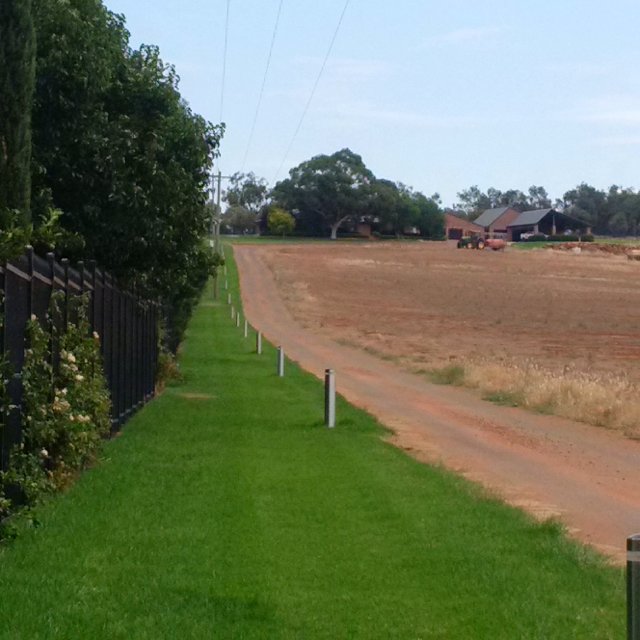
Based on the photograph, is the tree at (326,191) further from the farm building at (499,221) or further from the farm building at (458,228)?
the farm building at (499,221)

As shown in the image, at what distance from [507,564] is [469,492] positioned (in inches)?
142

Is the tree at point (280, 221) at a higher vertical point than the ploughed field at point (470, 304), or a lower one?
higher

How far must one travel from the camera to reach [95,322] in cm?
1505

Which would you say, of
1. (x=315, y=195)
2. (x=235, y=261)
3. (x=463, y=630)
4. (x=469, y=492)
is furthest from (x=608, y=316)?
(x=315, y=195)

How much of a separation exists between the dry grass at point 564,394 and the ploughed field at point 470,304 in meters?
3.72

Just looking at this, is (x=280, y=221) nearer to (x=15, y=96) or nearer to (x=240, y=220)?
(x=240, y=220)

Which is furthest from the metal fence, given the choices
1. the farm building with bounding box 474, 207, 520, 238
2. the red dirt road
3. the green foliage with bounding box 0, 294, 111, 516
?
the farm building with bounding box 474, 207, 520, 238

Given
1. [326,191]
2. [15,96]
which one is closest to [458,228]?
[326,191]

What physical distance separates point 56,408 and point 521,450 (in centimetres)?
849

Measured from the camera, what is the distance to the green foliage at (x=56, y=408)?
32.5ft

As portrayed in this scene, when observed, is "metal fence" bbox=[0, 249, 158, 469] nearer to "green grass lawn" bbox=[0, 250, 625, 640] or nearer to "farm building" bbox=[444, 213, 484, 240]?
"green grass lawn" bbox=[0, 250, 625, 640]

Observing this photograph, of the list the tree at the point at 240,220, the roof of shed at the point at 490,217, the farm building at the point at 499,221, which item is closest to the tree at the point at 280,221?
the tree at the point at 240,220

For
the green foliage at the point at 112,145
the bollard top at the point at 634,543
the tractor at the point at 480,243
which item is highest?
the green foliage at the point at 112,145

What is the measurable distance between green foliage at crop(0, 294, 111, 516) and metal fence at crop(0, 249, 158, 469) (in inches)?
6.8
